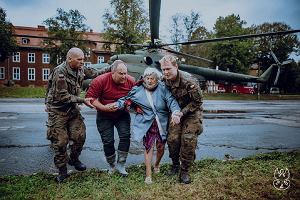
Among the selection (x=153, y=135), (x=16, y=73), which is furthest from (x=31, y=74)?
(x=153, y=135)

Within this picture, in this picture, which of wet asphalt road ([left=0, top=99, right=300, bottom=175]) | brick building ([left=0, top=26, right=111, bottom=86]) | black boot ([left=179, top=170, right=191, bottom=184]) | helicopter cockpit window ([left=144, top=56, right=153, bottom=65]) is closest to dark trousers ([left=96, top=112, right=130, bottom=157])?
wet asphalt road ([left=0, top=99, right=300, bottom=175])

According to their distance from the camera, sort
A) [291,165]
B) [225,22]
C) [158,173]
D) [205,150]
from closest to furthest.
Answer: [158,173]
[291,165]
[205,150]
[225,22]

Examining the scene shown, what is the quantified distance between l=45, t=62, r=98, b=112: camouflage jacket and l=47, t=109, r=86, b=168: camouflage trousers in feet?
0.41

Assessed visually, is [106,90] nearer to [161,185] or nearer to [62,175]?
[62,175]

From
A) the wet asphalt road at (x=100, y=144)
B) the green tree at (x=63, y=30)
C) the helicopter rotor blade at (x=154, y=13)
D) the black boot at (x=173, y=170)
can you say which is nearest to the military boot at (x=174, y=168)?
the black boot at (x=173, y=170)

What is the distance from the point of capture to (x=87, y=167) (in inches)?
220

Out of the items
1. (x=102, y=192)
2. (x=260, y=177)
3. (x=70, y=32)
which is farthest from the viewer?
(x=70, y=32)

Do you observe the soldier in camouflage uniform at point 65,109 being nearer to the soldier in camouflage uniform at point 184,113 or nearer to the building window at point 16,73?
the soldier in camouflage uniform at point 184,113

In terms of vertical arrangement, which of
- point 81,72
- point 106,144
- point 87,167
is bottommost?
point 87,167

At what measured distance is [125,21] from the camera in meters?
50.2

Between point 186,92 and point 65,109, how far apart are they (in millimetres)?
1863

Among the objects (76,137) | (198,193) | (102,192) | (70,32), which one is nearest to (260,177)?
(198,193)

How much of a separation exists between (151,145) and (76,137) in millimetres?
1179

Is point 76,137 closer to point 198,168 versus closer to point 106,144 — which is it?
point 106,144
